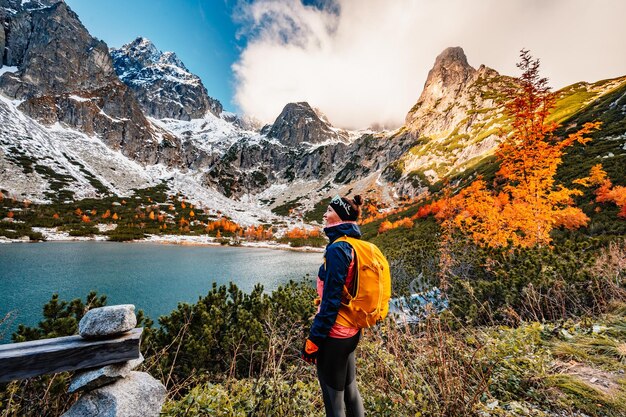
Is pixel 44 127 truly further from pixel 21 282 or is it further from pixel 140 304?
pixel 140 304

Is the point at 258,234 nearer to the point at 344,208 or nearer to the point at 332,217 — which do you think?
the point at 332,217

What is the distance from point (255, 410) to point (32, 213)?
130521 mm

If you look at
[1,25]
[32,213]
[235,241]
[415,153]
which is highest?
[1,25]

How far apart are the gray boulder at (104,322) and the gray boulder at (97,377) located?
42cm

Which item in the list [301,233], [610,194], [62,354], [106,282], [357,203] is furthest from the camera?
[301,233]

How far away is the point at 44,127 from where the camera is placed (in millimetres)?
155000

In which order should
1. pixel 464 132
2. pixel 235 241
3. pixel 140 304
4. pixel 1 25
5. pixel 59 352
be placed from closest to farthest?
pixel 59 352
pixel 140 304
pixel 235 241
pixel 464 132
pixel 1 25

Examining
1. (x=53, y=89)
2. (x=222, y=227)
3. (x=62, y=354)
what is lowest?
(x=222, y=227)

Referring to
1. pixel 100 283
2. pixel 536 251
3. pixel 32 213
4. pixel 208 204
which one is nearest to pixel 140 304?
pixel 100 283

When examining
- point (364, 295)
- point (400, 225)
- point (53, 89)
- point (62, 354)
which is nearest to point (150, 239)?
point (400, 225)

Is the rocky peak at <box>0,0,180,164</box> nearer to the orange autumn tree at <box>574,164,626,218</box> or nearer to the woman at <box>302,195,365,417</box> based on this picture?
the woman at <box>302,195,365,417</box>

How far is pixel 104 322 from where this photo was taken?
301 centimetres

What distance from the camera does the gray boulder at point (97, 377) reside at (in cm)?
294

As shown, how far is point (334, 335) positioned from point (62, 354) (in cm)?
287
